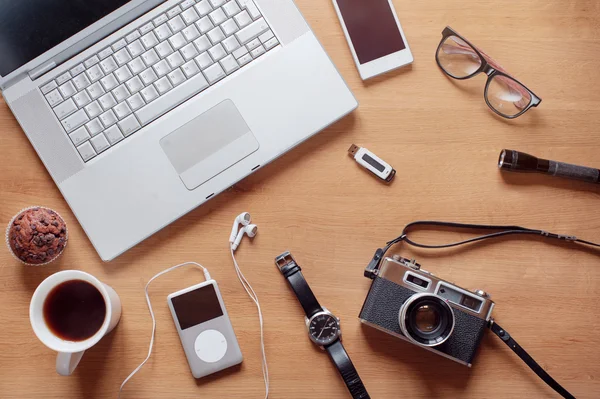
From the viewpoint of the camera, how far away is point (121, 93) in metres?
0.91

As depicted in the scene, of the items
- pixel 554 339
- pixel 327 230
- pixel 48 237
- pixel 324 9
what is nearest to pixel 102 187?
pixel 48 237

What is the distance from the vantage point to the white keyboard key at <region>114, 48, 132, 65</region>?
912 millimetres

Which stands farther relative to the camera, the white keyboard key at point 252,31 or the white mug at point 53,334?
the white keyboard key at point 252,31

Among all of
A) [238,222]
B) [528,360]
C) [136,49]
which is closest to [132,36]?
[136,49]

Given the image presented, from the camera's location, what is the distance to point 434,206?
3.14 feet

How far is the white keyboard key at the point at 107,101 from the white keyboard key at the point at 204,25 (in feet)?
0.58

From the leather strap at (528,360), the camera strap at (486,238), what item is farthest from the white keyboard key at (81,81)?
the leather strap at (528,360)

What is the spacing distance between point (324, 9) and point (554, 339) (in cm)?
67

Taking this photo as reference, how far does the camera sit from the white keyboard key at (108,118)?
900 millimetres

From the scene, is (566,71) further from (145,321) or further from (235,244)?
(145,321)

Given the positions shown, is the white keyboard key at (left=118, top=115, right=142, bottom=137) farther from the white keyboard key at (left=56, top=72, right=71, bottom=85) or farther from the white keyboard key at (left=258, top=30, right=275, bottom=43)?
the white keyboard key at (left=258, top=30, right=275, bottom=43)

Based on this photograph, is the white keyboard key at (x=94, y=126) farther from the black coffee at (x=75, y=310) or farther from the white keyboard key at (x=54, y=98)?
the black coffee at (x=75, y=310)

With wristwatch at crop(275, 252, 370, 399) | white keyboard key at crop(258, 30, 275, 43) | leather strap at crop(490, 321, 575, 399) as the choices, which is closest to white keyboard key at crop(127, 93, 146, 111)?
white keyboard key at crop(258, 30, 275, 43)

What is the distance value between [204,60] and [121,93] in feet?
0.46
